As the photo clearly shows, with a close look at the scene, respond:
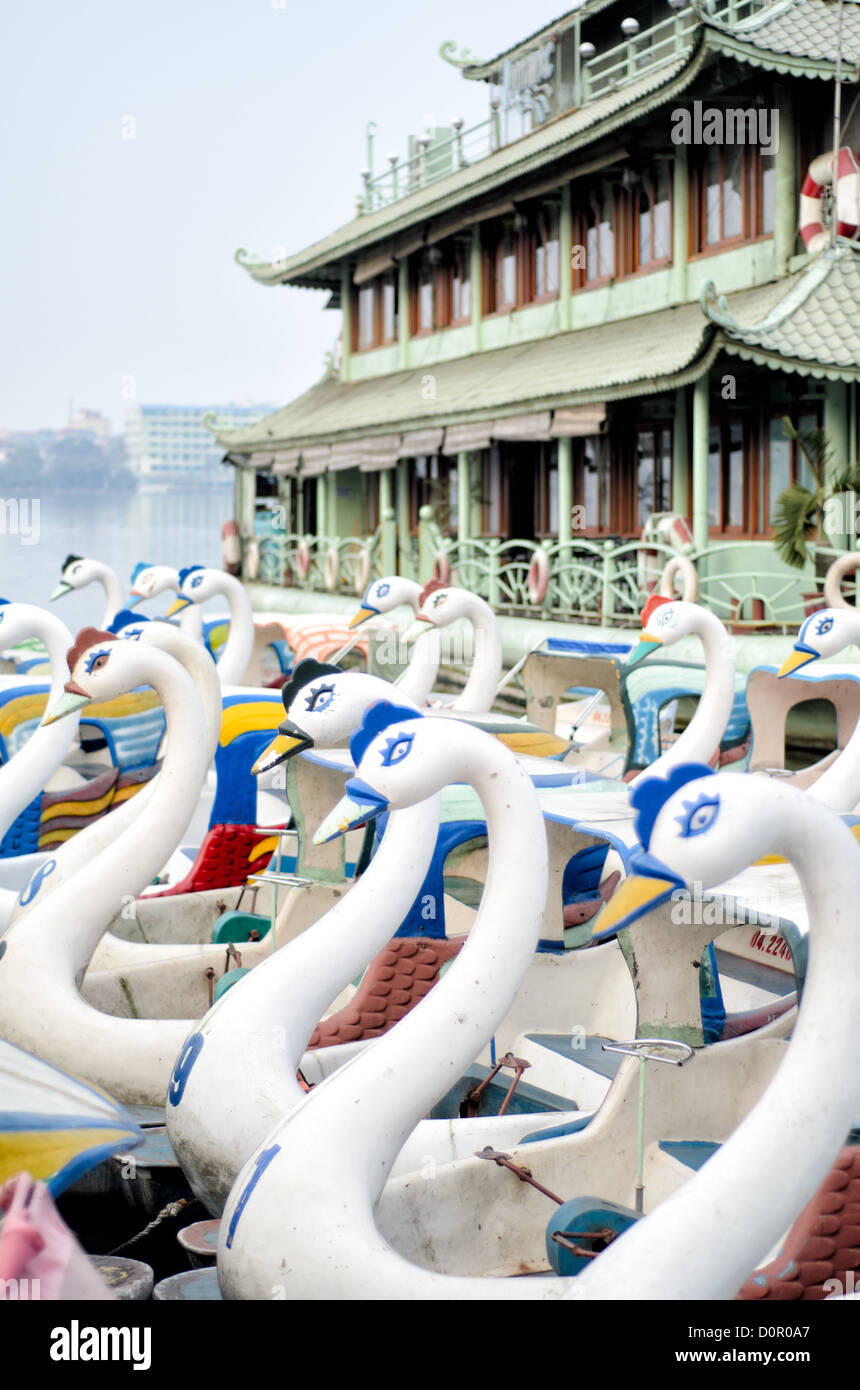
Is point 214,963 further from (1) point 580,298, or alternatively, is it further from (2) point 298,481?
(2) point 298,481

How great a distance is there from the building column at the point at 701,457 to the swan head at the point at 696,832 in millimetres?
10788

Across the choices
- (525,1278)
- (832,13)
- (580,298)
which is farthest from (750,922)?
(580,298)

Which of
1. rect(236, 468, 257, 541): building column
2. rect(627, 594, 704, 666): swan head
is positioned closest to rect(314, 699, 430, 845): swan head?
rect(627, 594, 704, 666): swan head

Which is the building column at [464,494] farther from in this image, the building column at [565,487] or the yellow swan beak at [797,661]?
the yellow swan beak at [797,661]

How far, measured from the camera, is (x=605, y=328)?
17.9 meters

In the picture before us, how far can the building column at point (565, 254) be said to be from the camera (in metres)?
18.8

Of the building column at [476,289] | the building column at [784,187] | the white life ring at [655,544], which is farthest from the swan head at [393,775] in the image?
the building column at [476,289]

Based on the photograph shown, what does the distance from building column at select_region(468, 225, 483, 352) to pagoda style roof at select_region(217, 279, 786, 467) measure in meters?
0.30

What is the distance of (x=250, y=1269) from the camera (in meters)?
3.54

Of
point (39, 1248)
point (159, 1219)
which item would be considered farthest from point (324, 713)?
point (39, 1248)

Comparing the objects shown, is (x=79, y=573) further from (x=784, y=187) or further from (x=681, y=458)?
(x=784, y=187)

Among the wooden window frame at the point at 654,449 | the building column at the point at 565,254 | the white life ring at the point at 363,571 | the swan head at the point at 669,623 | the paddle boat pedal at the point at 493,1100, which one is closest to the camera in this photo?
the paddle boat pedal at the point at 493,1100

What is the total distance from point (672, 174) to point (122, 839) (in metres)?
13.1

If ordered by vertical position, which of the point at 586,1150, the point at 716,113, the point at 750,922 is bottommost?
the point at 586,1150
